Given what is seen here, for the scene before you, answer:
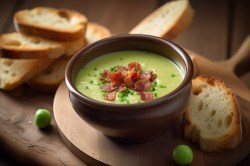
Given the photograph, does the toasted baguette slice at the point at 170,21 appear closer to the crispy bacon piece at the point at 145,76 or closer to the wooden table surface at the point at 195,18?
the wooden table surface at the point at 195,18

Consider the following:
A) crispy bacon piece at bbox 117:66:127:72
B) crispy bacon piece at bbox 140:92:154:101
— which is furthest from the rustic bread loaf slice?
crispy bacon piece at bbox 140:92:154:101

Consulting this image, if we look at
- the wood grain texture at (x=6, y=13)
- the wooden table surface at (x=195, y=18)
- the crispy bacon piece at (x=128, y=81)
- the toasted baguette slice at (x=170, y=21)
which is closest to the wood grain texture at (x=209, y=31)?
the wooden table surface at (x=195, y=18)

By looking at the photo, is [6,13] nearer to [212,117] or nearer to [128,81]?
[128,81]

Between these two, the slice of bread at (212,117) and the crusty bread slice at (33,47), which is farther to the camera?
the crusty bread slice at (33,47)

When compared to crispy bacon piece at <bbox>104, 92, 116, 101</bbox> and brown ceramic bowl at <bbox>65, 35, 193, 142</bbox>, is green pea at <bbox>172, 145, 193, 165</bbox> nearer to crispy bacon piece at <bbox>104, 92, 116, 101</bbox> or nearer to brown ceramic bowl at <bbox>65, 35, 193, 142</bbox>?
brown ceramic bowl at <bbox>65, 35, 193, 142</bbox>

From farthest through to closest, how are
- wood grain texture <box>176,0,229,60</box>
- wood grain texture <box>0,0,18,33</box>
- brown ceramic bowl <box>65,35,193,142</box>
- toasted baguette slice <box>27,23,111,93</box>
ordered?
1. wood grain texture <box>0,0,18,33</box>
2. wood grain texture <box>176,0,229,60</box>
3. toasted baguette slice <box>27,23,111,93</box>
4. brown ceramic bowl <box>65,35,193,142</box>

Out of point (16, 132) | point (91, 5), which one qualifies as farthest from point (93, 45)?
point (91, 5)
